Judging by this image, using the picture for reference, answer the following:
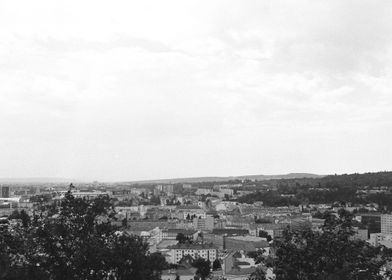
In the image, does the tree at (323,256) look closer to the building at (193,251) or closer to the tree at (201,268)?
the tree at (201,268)

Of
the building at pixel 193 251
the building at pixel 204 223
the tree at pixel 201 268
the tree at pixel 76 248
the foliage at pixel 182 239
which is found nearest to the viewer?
the tree at pixel 76 248

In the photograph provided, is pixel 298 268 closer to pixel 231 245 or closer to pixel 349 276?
pixel 349 276

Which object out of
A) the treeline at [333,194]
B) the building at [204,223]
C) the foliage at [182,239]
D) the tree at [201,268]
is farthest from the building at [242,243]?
the treeline at [333,194]

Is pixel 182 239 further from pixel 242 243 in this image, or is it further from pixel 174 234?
pixel 174 234

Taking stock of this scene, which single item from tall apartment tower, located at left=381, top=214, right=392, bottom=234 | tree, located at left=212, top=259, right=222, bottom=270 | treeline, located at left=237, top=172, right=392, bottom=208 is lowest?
tree, located at left=212, top=259, right=222, bottom=270

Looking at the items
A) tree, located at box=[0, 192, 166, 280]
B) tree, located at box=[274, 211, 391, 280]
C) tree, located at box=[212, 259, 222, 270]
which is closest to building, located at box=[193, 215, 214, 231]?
tree, located at box=[212, 259, 222, 270]

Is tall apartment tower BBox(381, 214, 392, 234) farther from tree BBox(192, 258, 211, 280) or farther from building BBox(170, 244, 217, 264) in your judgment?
tree BBox(192, 258, 211, 280)

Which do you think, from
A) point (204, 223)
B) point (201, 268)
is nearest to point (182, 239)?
point (201, 268)
